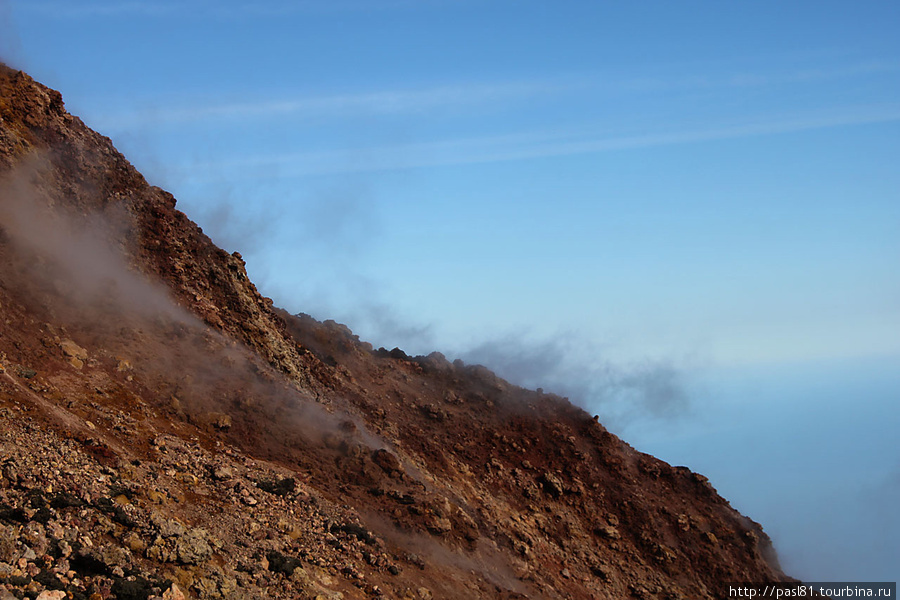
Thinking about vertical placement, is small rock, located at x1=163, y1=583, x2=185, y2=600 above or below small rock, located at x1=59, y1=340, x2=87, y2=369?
below

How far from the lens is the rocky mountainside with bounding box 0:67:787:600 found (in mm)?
18703

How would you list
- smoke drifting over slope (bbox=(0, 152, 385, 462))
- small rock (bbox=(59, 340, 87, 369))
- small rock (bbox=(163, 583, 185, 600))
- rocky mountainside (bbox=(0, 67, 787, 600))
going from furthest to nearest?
smoke drifting over slope (bbox=(0, 152, 385, 462))
small rock (bbox=(59, 340, 87, 369))
rocky mountainside (bbox=(0, 67, 787, 600))
small rock (bbox=(163, 583, 185, 600))

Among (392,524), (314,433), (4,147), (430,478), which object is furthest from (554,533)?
(4,147)

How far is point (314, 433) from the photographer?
1148 inches

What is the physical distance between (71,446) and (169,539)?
4332mm

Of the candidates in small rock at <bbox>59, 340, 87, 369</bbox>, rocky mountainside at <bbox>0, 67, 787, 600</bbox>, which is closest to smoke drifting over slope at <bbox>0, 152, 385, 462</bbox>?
rocky mountainside at <bbox>0, 67, 787, 600</bbox>

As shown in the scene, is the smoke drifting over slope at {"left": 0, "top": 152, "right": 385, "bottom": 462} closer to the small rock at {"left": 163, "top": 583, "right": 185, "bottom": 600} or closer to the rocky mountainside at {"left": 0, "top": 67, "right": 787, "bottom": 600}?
the rocky mountainside at {"left": 0, "top": 67, "right": 787, "bottom": 600}

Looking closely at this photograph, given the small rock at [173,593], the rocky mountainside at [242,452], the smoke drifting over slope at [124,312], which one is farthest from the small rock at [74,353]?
the small rock at [173,593]

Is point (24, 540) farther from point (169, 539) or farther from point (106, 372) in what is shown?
point (106, 372)

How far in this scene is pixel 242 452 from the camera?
2622cm

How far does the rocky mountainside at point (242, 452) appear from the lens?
18703mm

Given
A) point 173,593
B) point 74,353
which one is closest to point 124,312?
point 74,353

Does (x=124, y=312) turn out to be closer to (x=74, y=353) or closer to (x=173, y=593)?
(x=74, y=353)

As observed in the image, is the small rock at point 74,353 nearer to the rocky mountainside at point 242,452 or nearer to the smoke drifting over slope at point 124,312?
the rocky mountainside at point 242,452
